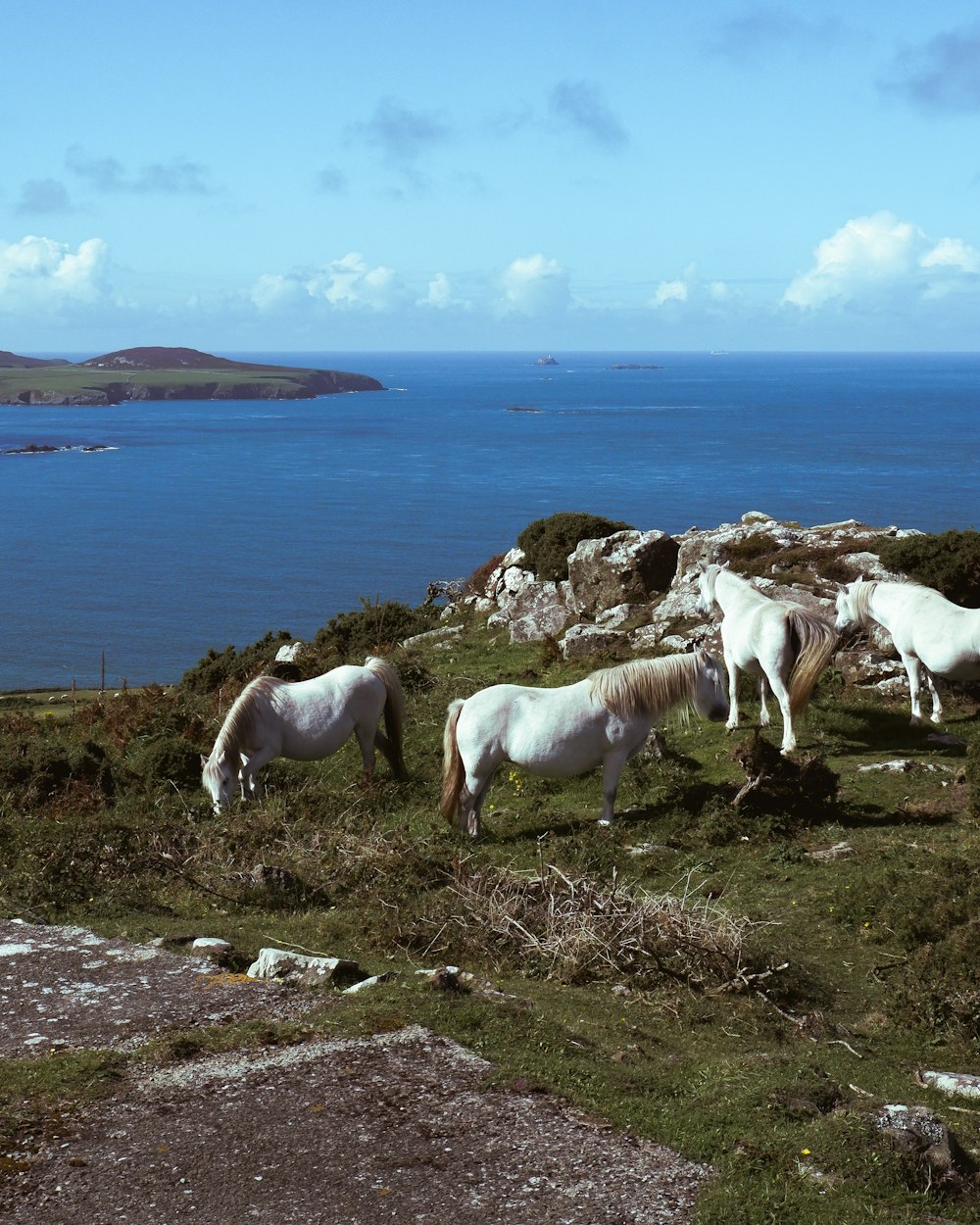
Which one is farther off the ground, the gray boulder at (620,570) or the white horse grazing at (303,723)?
the gray boulder at (620,570)

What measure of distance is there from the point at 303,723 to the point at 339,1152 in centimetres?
928

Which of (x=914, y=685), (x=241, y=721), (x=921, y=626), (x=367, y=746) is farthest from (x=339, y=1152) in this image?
(x=914, y=685)

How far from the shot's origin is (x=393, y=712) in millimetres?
17109

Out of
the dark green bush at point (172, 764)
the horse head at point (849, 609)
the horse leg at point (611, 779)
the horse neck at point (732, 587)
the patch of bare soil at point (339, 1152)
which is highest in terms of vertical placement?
the horse neck at point (732, 587)

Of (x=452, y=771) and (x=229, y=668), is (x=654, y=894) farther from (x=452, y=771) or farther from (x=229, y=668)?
(x=229, y=668)

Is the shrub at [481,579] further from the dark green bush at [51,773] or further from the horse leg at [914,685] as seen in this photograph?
the dark green bush at [51,773]

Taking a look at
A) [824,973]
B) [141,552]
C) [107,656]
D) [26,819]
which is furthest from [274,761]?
[141,552]

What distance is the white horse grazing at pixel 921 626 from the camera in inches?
660

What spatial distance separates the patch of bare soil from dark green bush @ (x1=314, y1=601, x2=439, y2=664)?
20120 millimetres

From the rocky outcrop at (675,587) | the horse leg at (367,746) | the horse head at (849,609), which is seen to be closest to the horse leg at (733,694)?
the horse head at (849,609)

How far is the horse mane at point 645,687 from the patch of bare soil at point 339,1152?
6173 mm

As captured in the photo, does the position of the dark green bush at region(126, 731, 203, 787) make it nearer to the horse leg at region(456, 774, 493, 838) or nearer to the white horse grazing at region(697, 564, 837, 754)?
the horse leg at region(456, 774, 493, 838)

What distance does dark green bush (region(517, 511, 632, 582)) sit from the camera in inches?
1222

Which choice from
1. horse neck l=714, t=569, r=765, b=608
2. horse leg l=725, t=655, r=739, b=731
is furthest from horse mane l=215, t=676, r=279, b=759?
horse neck l=714, t=569, r=765, b=608
